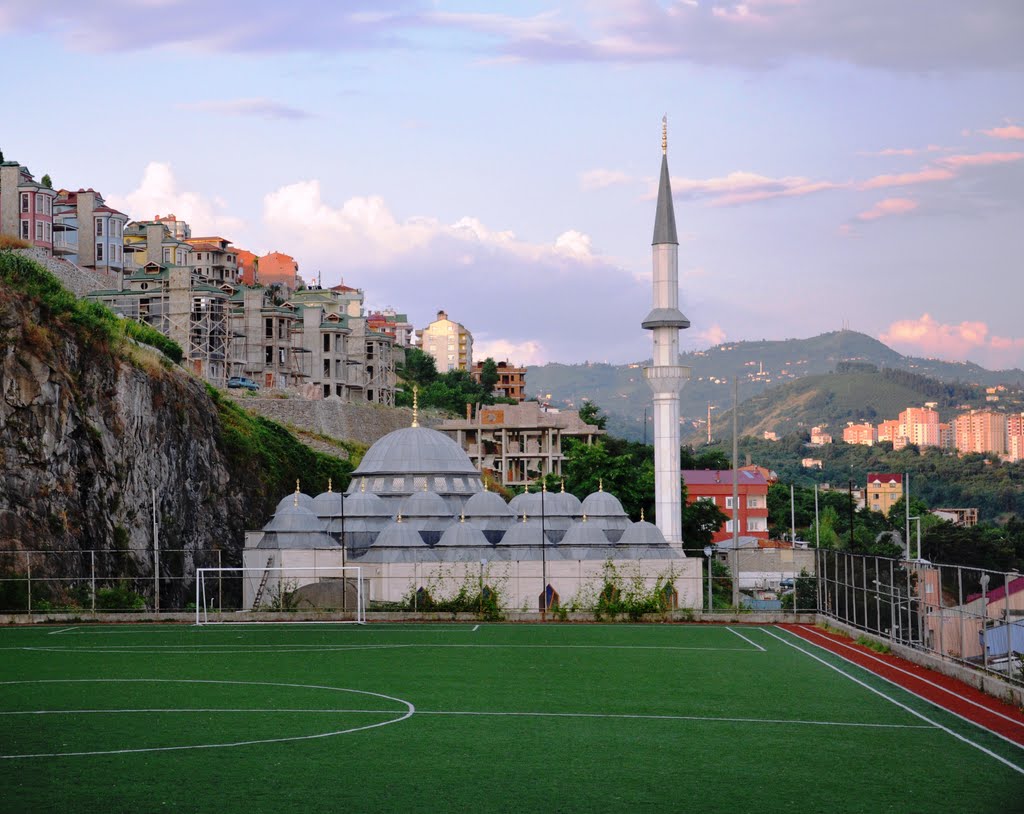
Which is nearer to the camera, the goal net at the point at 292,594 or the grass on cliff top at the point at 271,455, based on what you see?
the goal net at the point at 292,594

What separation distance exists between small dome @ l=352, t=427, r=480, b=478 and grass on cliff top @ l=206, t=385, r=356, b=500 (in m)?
7.07

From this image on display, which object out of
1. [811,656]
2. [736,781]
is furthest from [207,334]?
[736,781]

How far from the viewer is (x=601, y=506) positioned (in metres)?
70.6

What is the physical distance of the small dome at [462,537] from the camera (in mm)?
59344

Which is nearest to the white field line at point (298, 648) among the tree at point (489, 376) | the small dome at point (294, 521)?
the small dome at point (294, 521)

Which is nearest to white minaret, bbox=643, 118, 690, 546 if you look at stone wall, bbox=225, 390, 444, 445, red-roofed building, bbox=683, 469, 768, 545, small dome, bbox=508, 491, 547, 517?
small dome, bbox=508, 491, 547, 517

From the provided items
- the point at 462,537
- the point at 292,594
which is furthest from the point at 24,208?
the point at 292,594

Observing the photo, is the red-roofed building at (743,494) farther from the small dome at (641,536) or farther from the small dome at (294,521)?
the small dome at (294,521)

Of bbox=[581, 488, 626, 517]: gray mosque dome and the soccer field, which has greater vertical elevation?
bbox=[581, 488, 626, 517]: gray mosque dome

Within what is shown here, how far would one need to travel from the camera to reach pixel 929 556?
87.6 m

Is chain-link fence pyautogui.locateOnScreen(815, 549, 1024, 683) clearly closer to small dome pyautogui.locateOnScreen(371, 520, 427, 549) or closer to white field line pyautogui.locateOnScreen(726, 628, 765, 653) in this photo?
white field line pyautogui.locateOnScreen(726, 628, 765, 653)

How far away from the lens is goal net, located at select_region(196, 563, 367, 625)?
1631 inches

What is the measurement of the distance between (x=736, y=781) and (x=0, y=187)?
367 feet

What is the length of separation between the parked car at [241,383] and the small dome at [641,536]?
5029 cm
